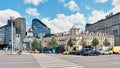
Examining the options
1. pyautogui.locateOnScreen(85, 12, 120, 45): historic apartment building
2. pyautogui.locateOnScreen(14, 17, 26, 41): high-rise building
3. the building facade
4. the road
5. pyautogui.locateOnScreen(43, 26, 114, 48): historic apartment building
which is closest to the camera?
the road

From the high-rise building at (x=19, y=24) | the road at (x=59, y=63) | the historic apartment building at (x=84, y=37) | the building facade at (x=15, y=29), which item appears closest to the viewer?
the road at (x=59, y=63)

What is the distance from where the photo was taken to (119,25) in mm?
163500

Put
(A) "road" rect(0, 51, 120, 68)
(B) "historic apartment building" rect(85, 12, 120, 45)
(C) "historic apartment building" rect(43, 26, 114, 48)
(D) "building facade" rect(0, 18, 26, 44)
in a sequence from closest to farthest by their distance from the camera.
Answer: (A) "road" rect(0, 51, 120, 68) → (D) "building facade" rect(0, 18, 26, 44) → (C) "historic apartment building" rect(43, 26, 114, 48) → (B) "historic apartment building" rect(85, 12, 120, 45)

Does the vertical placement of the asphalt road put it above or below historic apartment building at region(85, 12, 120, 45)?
below

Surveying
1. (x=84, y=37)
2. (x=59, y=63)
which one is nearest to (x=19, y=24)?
(x=84, y=37)

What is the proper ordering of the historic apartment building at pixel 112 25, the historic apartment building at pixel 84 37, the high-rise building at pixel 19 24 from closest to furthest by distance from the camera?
the high-rise building at pixel 19 24 → the historic apartment building at pixel 84 37 → the historic apartment building at pixel 112 25

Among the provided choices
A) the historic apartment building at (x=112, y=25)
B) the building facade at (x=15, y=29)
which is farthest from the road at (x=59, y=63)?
the historic apartment building at (x=112, y=25)

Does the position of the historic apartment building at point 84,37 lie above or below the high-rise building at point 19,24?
below

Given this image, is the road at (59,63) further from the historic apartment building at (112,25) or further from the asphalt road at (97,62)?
the historic apartment building at (112,25)

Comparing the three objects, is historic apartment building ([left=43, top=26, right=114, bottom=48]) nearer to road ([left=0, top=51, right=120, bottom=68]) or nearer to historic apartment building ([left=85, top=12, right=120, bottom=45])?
historic apartment building ([left=85, top=12, right=120, bottom=45])

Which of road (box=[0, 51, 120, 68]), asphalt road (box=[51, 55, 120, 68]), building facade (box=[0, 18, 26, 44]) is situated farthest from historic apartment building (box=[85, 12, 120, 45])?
road (box=[0, 51, 120, 68])

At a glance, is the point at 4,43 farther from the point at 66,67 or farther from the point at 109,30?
the point at 66,67

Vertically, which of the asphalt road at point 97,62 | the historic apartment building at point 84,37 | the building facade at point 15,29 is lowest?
the asphalt road at point 97,62

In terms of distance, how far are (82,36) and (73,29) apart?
2169 centimetres
